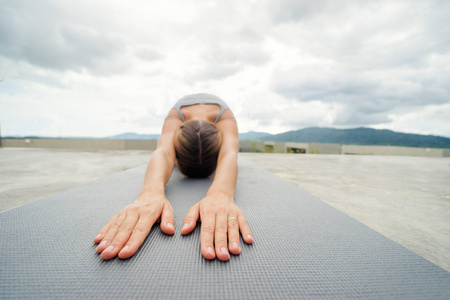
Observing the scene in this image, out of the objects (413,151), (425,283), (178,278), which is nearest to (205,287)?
(178,278)

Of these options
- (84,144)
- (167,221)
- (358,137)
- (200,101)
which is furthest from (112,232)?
(358,137)

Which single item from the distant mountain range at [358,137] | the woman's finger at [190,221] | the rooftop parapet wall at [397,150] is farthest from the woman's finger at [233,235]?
the distant mountain range at [358,137]

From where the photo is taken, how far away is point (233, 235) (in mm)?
619

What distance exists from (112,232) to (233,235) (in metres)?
0.41

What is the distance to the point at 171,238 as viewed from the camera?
62 centimetres

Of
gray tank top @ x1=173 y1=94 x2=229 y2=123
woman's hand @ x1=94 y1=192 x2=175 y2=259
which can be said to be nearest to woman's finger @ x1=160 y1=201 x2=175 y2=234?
woman's hand @ x1=94 y1=192 x2=175 y2=259

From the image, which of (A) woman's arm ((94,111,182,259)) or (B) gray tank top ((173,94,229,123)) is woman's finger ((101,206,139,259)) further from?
(B) gray tank top ((173,94,229,123))

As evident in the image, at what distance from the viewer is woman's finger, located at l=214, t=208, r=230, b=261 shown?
53 centimetres

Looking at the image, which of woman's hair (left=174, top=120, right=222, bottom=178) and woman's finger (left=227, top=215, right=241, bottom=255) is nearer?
woman's finger (left=227, top=215, right=241, bottom=255)

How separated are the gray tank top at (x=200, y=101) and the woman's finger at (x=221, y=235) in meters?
0.94

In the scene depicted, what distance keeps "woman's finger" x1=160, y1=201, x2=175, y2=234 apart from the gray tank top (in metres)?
0.92

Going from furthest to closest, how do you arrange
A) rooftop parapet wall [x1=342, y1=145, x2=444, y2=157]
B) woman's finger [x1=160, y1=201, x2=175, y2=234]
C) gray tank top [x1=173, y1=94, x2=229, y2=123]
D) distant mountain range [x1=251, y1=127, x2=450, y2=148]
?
distant mountain range [x1=251, y1=127, x2=450, y2=148] < rooftop parapet wall [x1=342, y1=145, x2=444, y2=157] < gray tank top [x1=173, y1=94, x2=229, y2=123] < woman's finger [x1=160, y1=201, x2=175, y2=234]

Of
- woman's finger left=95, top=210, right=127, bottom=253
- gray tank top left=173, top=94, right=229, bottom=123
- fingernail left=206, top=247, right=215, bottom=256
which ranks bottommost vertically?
fingernail left=206, top=247, right=215, bottom=256

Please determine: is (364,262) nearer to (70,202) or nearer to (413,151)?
(70,202)
